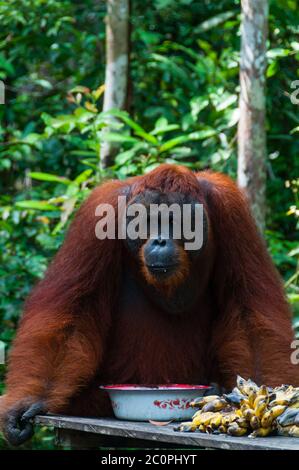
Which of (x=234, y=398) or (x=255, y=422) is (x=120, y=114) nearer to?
(x=234, y=398)

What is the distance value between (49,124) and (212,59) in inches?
57.5

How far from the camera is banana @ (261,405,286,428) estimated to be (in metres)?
2.82

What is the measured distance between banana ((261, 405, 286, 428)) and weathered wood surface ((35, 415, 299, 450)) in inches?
1.9

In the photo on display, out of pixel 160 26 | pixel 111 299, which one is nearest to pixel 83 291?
pixel 111 299

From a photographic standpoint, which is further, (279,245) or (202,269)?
(279,245)

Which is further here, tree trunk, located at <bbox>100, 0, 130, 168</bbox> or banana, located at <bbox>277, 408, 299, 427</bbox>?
tree trunk, located at <bbox>100, 0, 130, 168</bbox>

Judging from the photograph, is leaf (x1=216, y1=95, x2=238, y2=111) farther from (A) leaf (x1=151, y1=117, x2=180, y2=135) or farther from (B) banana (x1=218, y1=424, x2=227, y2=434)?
(B) banana (x1=218, y1=424, x2=227, y2=434)

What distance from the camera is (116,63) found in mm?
5508

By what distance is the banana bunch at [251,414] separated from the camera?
2.81m

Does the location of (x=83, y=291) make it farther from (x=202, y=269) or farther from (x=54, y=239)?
(x=54, y=239)

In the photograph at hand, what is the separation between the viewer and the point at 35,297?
3.71m

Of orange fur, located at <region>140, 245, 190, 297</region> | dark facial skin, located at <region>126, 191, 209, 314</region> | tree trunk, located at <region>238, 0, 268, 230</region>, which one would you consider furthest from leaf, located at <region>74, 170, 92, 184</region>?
orange fur, located at <region>140, 245, 190, 297</region>

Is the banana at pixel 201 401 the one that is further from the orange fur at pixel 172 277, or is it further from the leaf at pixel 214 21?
the leaf at pixel 214 21

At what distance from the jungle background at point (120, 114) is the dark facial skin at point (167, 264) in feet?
4.46
